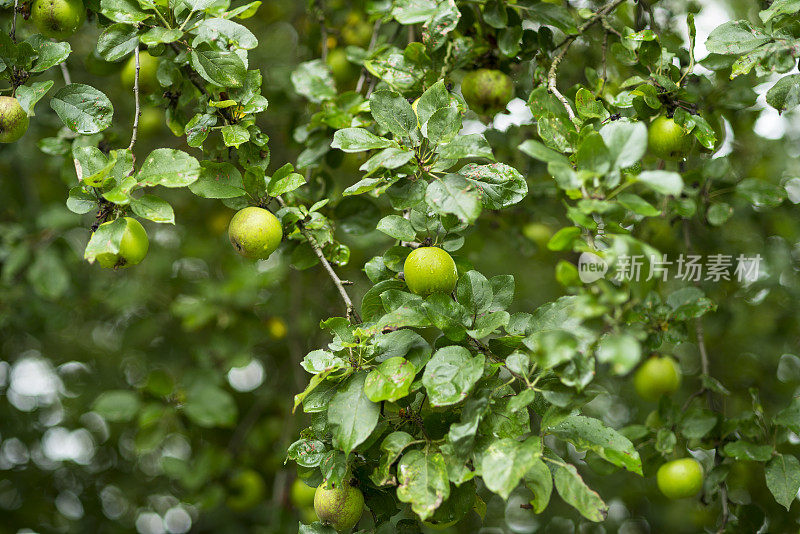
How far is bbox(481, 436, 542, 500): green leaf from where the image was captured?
902mm

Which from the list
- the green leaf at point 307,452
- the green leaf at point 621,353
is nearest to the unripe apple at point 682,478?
the green leaf at point 307,452

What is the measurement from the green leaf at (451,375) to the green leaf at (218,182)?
21.5 inches

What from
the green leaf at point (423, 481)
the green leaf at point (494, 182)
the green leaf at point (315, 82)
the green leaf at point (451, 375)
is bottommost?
→ the green leaf at point (423, 481)

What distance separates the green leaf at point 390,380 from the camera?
1025 millimetres

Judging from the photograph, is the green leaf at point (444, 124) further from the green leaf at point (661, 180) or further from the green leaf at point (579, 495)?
the green leaf at point (579, 495)

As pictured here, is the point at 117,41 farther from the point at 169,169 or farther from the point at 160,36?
the point at 169,169

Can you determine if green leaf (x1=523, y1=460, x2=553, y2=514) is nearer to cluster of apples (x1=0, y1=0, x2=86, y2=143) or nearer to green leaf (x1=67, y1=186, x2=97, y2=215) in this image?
green leaf (x1=67, y1=186, x2=97, y2=215)

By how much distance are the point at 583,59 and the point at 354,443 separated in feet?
5.98

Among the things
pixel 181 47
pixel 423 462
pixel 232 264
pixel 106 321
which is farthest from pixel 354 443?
pixel 106 321

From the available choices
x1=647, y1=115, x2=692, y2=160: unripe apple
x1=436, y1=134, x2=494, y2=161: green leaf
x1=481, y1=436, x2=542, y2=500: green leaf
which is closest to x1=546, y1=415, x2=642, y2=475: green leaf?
x1=481, y1=436, x2=542, y2=500: green leaf

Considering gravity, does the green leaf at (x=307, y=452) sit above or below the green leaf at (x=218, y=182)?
below

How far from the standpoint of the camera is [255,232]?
128 cm

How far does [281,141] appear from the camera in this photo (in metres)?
3.06

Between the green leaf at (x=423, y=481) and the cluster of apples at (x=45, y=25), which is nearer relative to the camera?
the green leaf at (x=423, y=481)
